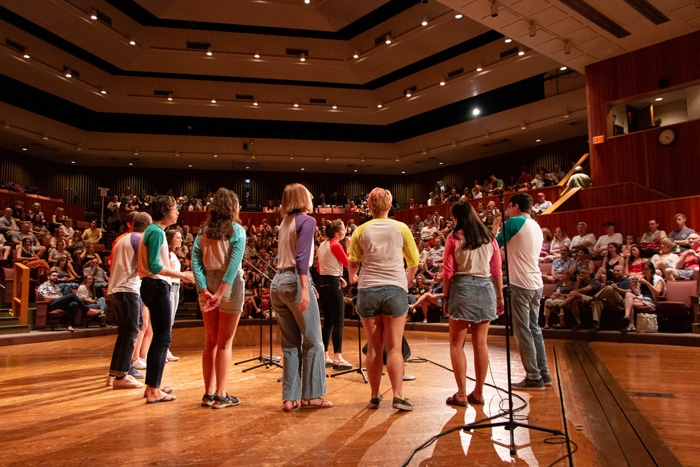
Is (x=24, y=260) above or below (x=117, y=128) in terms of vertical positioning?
below

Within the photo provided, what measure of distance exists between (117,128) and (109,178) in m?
2.74

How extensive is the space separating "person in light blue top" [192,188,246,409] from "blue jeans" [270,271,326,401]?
0.30 m

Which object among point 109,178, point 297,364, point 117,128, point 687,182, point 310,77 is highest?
point 310,77

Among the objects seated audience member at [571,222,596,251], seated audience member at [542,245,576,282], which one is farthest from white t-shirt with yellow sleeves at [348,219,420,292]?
seated audience member at [571,222,596,251]

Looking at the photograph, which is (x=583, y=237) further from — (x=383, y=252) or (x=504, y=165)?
(x=504, y=165)

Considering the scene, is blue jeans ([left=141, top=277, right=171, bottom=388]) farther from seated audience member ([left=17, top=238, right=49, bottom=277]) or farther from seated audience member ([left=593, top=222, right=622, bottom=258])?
seated audience member ([left=593, top=222, right=622, bottom=258])

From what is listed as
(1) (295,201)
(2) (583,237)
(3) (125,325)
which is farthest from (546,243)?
(3) (125,325)

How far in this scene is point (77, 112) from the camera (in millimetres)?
17797

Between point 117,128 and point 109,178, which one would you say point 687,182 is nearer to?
point 117,128

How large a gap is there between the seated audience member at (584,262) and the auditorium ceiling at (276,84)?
5273 millimetres

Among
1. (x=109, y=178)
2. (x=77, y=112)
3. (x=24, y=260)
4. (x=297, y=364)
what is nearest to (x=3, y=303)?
(x=24, y=260)

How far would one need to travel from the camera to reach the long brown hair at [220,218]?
3186 mm

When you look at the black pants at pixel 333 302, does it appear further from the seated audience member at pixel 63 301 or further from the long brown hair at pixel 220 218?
the seated audience member at pixel 63 301

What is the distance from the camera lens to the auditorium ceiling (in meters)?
14.4
